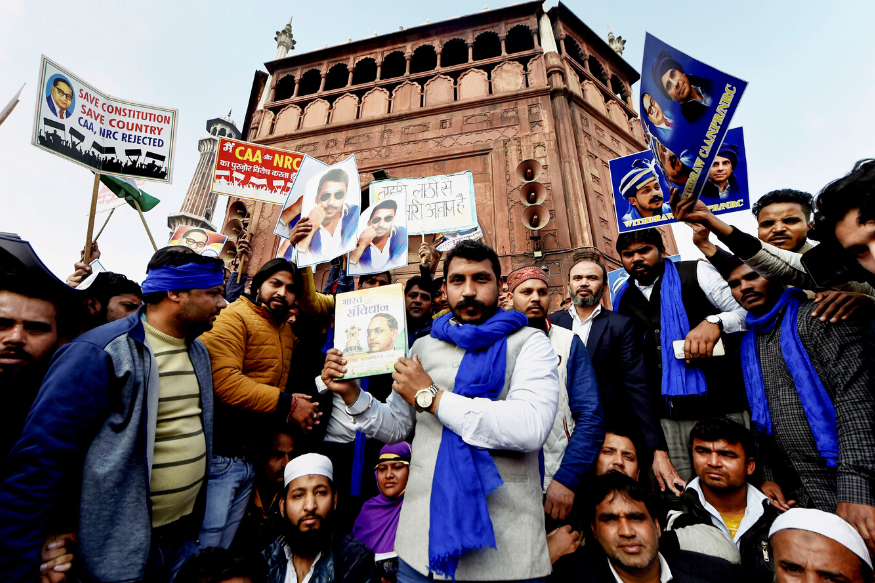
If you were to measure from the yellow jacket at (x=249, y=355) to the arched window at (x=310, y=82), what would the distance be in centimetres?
1138

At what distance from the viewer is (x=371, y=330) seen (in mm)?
1915

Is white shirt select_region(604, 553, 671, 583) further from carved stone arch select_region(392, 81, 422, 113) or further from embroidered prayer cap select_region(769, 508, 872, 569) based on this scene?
carved stone arch select_region(392, 81, 422, 113)

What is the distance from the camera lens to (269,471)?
2693mm

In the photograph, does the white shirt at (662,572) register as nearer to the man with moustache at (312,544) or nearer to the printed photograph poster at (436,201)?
the man with moustache at (312,544)

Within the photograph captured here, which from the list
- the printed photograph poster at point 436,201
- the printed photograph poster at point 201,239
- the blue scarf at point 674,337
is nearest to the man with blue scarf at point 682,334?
the blue scarf at point 674,337

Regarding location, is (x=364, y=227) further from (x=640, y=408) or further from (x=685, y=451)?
(x=685, y=451)

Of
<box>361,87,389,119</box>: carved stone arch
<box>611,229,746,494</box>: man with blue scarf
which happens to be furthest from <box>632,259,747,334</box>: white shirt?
<box>361,87,389,119</box>: carved stone arch

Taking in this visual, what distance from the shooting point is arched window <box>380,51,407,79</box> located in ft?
38.2

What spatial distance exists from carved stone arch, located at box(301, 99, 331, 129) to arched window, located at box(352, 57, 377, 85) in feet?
4.73

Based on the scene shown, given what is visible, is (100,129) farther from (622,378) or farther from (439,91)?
(439,91)

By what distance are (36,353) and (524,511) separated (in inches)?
81.7

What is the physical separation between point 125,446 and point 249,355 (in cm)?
108

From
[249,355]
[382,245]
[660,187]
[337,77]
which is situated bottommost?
[249,355]

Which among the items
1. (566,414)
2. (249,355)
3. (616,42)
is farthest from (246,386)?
(616,42)
